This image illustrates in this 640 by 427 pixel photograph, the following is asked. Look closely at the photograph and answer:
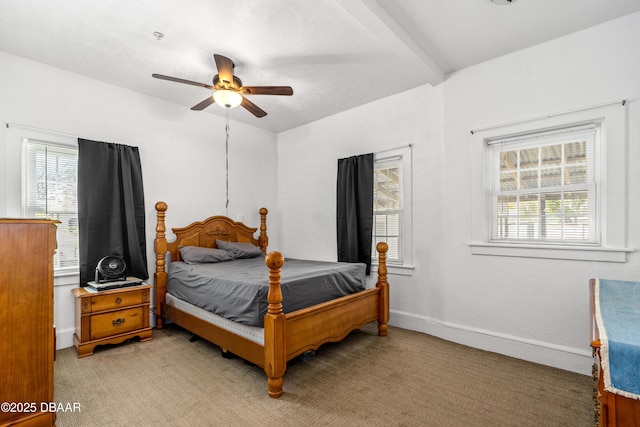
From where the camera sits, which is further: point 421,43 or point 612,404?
point 421,43

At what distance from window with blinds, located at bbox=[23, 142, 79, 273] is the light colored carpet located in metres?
1.04

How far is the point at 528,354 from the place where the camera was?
9.18 ft

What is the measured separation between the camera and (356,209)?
407 centimetres

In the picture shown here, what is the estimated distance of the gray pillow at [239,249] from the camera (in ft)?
13.3

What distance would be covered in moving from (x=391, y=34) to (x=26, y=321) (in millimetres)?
3124

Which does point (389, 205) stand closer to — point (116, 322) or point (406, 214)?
point (406, 214)

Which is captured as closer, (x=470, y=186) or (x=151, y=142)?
(x=470, y=186)

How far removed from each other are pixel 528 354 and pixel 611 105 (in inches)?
86.1

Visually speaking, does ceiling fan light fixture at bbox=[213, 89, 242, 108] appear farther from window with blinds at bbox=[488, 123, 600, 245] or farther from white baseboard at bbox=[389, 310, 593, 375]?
white baseboard at bbox=[389, 310, 593, 375]

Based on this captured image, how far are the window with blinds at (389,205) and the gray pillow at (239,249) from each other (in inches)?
63.2

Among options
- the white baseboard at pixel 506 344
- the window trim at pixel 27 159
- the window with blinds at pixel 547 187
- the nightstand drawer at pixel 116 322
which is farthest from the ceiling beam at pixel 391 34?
the nightstand drawer at pixel 116 322

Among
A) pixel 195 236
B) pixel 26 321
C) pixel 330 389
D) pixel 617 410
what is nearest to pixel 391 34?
pixel 617 410

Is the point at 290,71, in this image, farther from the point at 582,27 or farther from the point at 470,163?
the point at 582,27

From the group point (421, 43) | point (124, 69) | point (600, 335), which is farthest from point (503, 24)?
point (124, 69)
